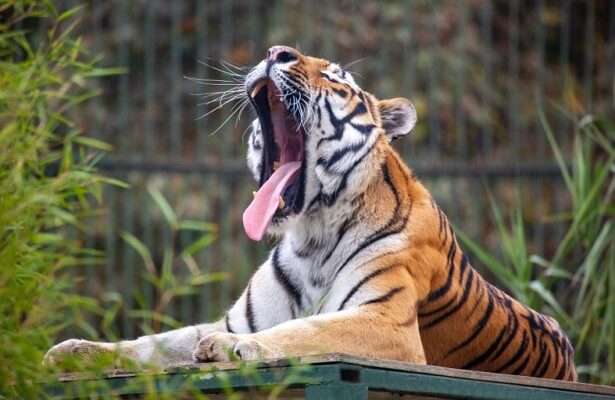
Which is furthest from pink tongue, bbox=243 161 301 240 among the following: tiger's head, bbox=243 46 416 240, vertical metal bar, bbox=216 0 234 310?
vertical metal bar, bbox=216 0 234 310

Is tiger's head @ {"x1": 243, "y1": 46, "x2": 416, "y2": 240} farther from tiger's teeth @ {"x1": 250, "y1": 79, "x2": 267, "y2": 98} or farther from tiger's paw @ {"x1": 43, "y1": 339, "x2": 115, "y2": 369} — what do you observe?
tiger's paw @ {"x1": 43, "y1": 339, "x2": 115, "y2": 369}

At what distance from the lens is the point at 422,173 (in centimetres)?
577

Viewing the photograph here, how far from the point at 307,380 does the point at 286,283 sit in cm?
86

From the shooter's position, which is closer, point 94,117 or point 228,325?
point 228,325

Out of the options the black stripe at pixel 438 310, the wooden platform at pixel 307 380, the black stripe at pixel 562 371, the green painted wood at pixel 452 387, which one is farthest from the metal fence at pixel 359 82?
the wooden platform at pixel 307 380

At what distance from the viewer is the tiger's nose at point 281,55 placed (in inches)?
121

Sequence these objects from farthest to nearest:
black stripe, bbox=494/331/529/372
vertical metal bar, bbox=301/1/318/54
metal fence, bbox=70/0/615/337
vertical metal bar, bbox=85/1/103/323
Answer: vertical metal bar, bbox=301/1/318/54
metal fence, bbox=70/0/615/337
vertical metal bar, bbox=85/1/103/323
black stripe, bbox=494/331/529/372

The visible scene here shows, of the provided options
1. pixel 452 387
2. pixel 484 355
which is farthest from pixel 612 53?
pixel 452 387

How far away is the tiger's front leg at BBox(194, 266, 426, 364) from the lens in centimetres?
242

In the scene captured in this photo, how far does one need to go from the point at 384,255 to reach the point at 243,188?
366 centimetres

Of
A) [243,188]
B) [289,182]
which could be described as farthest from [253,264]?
[289,182]

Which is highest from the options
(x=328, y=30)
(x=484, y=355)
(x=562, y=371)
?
(x=328, y=30)

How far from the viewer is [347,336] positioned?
104 inches

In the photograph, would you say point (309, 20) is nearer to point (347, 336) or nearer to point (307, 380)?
point (347, 336)
